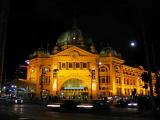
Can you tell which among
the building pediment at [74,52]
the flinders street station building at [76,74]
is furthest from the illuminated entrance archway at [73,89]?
the building pediment at [74,52]

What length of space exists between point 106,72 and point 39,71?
23.7m

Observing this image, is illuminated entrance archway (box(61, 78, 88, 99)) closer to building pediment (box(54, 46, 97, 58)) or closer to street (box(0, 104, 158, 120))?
building pediment (box(54, 46, 97, 58))

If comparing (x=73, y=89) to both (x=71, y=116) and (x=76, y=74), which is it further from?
(x=71, y=116)

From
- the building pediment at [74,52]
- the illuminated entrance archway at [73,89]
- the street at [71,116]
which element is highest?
the building pediment at [74,52]

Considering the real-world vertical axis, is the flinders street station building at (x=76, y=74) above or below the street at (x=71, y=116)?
above

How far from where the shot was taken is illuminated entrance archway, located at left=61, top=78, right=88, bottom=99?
92.6 m

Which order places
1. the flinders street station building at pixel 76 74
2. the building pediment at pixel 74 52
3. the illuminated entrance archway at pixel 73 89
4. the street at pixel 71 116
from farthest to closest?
the building pediment at pixel 74 52
the flinders street station building at pixel 76 74
the illuminated entrance archway at pixel 73 89
the street at pixel 71 116

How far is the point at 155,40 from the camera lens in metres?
29.6

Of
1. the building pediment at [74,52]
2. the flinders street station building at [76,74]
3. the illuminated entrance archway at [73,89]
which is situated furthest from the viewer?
the building pediment at [74,52]

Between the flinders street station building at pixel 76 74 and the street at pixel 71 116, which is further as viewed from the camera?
the flinders street station building at pixel 76 74

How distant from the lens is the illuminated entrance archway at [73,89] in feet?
304

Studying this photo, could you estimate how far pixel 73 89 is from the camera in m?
93.8

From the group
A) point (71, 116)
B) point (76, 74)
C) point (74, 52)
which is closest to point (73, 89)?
point (76, 74)

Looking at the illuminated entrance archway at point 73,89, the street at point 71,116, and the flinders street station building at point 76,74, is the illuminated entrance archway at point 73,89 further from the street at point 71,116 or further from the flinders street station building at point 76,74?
the street at point 71,116
